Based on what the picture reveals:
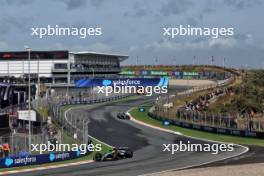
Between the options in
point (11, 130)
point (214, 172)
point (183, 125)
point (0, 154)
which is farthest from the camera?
point (183, 125)

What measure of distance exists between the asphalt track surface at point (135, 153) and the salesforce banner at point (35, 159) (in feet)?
7.99

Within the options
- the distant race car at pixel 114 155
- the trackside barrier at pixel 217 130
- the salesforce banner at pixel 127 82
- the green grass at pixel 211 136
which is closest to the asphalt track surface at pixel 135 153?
the distant race car at pixel 114 155

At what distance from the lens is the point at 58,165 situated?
129 ft

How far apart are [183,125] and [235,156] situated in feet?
67.6

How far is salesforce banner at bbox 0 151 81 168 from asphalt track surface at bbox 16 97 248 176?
7.99ft

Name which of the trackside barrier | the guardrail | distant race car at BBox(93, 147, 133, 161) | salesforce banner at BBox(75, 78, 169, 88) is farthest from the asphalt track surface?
salesforce banner at BBox(75, 78, 169, 88)

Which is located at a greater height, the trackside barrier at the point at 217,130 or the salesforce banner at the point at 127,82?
the salesforce banner at the point at 127,82

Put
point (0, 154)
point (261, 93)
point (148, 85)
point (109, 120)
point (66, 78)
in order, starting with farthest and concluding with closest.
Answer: point (66, 78) → point (148, 85) → point (261, 93) → point (109, 120) → point (0, 154)

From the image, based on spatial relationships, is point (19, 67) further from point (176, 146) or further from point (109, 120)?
point (176, 146)

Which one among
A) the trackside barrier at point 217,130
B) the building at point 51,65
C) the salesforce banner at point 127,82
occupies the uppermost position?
the building at point 51,65

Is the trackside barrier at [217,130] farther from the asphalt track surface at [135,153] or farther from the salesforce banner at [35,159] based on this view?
the salesforce banner at [35,159]

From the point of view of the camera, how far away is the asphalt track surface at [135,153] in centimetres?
3634

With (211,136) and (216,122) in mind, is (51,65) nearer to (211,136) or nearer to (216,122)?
(216,122)

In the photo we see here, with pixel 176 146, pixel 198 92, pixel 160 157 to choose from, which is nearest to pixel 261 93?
pixel 198 92
